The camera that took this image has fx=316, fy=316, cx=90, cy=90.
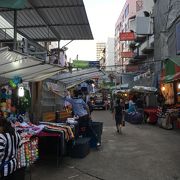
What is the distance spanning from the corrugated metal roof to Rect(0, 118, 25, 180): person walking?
187 inches

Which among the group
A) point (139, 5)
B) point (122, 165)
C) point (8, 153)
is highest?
point (139, 5)

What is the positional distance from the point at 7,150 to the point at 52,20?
21.2 feet

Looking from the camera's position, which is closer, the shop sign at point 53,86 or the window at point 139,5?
the shop sign at point 53,86

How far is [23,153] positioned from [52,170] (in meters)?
2.82

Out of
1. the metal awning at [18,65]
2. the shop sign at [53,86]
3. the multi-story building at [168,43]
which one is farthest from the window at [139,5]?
the metal awning at [18,65]

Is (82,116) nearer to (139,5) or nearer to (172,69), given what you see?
(172,69)

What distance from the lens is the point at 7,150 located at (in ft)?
15.9

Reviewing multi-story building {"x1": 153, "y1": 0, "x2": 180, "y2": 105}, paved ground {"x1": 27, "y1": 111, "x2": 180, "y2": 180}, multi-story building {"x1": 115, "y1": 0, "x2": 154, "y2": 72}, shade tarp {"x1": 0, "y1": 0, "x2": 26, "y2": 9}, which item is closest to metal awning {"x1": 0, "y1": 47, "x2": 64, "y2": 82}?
shade tarp {"x1": 0, "y1": 0, "x2": 26, "y2": 9}

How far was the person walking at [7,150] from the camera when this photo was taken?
4793 mm

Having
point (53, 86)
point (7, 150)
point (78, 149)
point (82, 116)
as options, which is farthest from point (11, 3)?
point (53, 86)

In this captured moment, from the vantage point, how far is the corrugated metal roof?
8898 millimetres

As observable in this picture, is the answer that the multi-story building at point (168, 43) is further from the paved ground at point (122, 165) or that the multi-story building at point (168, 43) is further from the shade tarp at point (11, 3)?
the shade tarp at point (11, 3)

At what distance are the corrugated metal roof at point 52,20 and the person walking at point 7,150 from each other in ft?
15.5

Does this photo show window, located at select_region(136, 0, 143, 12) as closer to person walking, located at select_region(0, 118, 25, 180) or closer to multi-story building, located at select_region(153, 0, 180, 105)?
multi-story building, located at select_region(153, 0, 180, 105)
